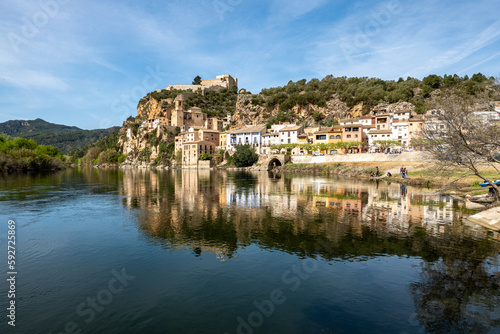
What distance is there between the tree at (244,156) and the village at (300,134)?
536cm

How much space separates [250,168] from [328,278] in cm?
7694

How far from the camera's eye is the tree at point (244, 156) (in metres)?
89.8

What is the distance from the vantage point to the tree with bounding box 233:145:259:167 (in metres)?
89.8

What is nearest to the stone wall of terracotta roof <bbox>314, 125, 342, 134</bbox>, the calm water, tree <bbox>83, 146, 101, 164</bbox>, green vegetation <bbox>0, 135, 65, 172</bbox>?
terracotta roof <bbox>314, 125, 342, 134</bbox>

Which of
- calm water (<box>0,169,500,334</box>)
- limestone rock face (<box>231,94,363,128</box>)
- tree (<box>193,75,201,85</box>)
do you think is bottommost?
calm water (<box>0,169,500,334</box>)

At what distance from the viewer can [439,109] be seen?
69.2 ft

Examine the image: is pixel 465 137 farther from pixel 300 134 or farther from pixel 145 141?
pixel 145 141

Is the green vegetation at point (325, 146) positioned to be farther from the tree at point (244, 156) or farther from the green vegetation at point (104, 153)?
the green vegetation at point (104, 153)

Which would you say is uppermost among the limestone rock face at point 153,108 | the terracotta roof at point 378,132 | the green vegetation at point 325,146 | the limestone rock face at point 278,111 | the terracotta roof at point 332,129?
the limestone rock face at point 153,108

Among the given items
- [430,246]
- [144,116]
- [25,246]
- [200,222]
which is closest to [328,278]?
[430,246]

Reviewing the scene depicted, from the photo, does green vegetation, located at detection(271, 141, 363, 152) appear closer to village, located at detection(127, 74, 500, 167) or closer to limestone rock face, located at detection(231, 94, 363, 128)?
village, located at detection(127, 74, 500, 167)

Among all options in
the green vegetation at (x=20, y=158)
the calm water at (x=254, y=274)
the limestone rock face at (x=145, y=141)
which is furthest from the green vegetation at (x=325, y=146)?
the green vegetation at (x=20, y=158)

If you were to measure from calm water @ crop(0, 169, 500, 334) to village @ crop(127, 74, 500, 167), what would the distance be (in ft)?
128

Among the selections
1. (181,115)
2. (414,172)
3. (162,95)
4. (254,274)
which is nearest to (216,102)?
(181,115)
